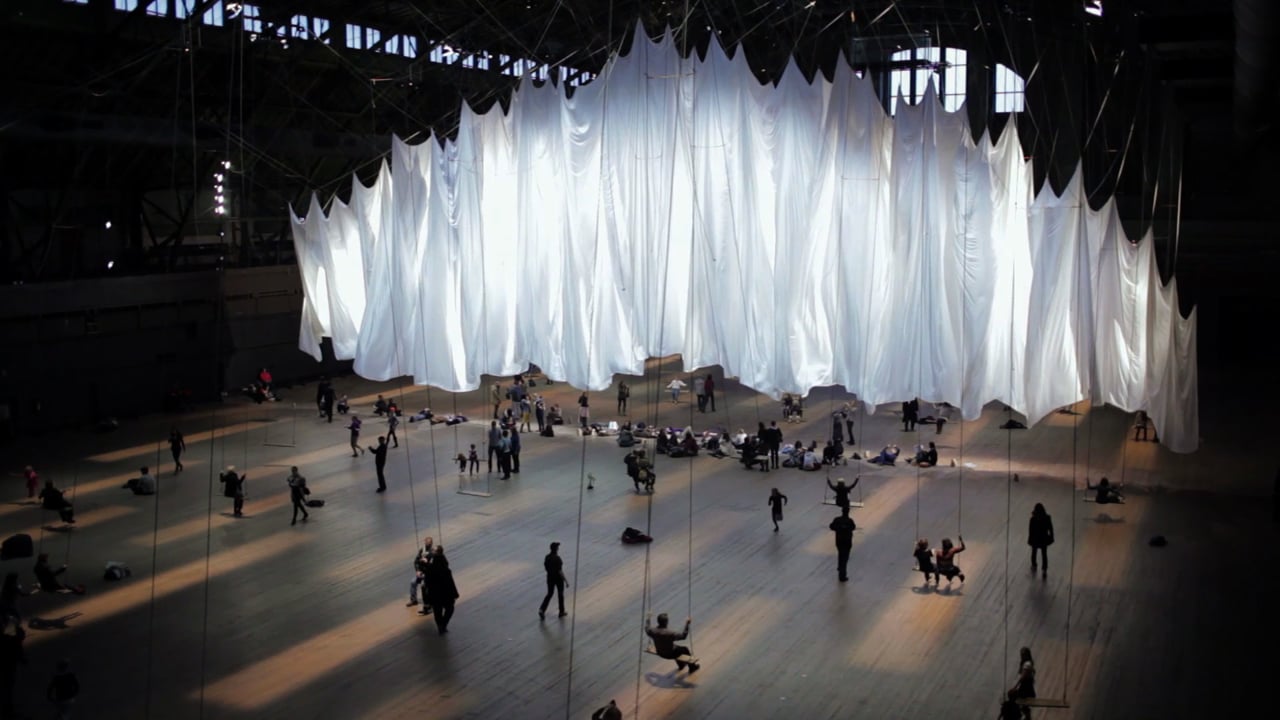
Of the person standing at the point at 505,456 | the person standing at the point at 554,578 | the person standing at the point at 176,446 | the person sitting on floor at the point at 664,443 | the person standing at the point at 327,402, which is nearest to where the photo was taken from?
the person standing at the point at 554,578

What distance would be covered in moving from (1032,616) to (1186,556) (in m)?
3.95

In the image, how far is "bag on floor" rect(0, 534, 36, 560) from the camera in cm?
1781

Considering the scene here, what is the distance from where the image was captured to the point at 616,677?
1298 centimetres

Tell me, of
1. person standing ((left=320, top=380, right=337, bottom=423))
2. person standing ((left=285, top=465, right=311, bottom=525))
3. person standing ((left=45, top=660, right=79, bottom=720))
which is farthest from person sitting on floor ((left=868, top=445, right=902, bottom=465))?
person standing ((left=45, top=660, right=79, bottom=720))

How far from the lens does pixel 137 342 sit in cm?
3066

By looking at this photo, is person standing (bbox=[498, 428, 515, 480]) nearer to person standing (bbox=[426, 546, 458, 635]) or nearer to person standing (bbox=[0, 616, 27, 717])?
person standing (bbox=[426, 546, 458, 635])

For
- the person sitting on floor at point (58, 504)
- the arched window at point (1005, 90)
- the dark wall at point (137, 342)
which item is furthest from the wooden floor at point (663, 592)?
the arched window at point (1005, 90)

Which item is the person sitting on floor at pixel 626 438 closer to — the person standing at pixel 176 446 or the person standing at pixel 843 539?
the person standing at pixel 176 446

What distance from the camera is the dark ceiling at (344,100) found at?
88.0 ft

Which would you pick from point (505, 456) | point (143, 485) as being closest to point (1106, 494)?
point (505, 456)

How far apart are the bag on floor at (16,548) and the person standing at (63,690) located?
687cm

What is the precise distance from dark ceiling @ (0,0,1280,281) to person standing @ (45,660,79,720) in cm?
1238

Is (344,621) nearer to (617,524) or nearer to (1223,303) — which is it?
(617,524)

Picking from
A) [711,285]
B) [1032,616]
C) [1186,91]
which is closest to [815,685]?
Answer: [1032,616]
